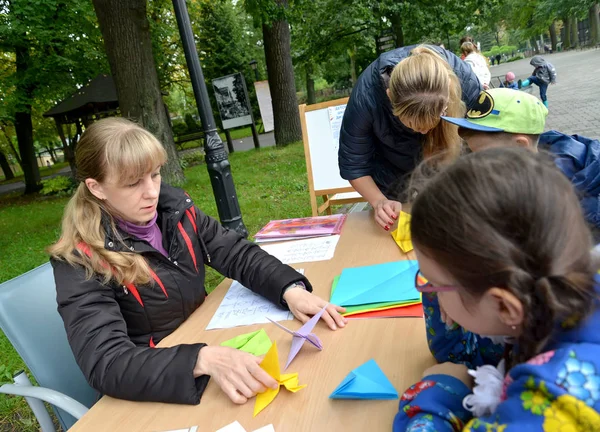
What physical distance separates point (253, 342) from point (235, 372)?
7.9 inches

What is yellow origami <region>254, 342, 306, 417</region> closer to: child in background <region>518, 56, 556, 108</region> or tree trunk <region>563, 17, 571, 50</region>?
child in background <region>518, 56, 556, 108</region>

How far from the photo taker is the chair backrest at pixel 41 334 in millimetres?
1514

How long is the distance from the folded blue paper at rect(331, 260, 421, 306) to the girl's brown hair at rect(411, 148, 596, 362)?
2.29 ft

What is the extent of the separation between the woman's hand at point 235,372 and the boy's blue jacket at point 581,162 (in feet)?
3.26

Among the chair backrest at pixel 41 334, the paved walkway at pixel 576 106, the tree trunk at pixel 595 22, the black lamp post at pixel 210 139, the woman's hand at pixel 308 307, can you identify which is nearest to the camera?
the woman's hand at pixel 308 307

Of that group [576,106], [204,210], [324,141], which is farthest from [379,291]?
[576,106]

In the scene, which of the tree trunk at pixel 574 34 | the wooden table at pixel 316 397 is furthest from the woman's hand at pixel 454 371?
the tree trunk at pixel 574 34

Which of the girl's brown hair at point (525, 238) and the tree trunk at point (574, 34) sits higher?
the tree trunk at point (574, 34)

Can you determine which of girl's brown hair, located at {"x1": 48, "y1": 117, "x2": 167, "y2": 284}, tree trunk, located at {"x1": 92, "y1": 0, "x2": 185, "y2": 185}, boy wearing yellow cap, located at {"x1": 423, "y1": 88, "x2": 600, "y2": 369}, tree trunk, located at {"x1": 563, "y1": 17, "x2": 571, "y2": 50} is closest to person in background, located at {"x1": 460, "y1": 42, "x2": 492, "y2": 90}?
tree trunk, located at {"x1": 92, "y1": 0, "x2": 185, "y2": 185}

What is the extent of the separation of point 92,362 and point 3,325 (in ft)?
1.46

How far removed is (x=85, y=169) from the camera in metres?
1.57

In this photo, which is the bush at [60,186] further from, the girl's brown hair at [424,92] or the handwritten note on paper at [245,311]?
the girl's brown hair at [424,92]

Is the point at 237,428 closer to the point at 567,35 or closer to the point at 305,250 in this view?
the point at 305,250

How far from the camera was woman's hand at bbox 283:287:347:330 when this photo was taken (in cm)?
139
